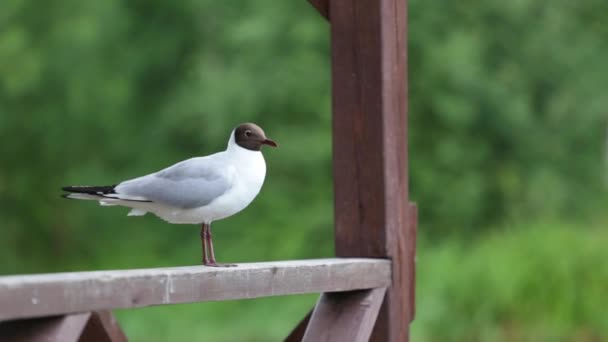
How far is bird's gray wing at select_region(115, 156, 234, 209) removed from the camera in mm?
2934

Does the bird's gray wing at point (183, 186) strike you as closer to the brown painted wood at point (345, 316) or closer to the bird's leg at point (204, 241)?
the bird's leg at point (204, 241)

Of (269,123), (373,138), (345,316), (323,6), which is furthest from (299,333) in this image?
(269,123)

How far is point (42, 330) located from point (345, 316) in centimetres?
113

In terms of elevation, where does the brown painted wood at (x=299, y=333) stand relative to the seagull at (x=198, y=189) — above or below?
below

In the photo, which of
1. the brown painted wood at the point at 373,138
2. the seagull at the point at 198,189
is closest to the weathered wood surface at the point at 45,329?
the seagull at the point at 198,189

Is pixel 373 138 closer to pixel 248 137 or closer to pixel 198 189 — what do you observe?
pixel 248 137

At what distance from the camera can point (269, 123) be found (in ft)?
37.2

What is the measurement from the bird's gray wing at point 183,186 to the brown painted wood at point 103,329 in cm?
28

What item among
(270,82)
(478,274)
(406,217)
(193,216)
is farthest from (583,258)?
(193,216)

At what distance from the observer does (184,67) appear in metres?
12.7

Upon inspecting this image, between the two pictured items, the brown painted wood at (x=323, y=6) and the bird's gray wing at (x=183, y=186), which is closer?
the bird's gray wing at (x=183, y=186)

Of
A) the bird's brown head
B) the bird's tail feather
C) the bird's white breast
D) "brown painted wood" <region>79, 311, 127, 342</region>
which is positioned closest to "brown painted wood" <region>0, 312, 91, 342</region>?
the bird's tail feather

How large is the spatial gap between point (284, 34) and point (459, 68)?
67.8 inches

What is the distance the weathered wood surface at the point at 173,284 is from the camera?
225cm
